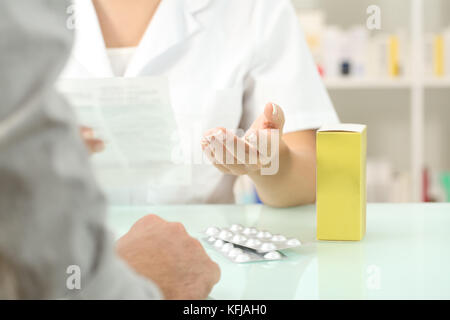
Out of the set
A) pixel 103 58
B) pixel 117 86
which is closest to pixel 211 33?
pixel 103 58

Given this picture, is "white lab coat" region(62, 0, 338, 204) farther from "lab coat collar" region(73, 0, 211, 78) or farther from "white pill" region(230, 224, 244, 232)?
"white pill" region(230, 224, 244, 232)

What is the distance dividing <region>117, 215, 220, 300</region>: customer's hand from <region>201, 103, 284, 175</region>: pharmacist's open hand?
110 mm

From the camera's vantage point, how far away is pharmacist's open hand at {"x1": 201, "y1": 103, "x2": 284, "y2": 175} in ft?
1.68

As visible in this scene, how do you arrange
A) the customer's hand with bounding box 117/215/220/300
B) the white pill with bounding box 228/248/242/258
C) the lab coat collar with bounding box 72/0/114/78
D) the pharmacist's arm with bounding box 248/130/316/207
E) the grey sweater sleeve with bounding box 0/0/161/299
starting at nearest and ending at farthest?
the grey sweater sleeve with bounding box 0/0/161/299 < the customer's hand with bounding box 117/215/220/300 < the white pill with bounding box 228/248/242/258 < the lab coat collar with bounding box 72/0/114/78 < the pharmacist's arm with bounding box 248/130/316/207

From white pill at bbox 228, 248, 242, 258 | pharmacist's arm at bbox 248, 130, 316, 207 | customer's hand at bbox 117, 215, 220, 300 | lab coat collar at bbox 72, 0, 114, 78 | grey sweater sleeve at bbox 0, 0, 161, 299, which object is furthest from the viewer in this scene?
pharmacist's arm at bbox 248, 130, 316, 207

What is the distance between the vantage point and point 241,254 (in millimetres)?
446

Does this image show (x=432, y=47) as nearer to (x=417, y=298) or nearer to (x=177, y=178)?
(x=177, y=178)

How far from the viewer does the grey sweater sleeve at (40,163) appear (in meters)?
0.23

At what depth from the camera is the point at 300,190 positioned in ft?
2.18

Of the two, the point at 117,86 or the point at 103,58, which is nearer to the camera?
the point at 117,86

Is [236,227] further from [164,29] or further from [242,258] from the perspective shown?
[164,29]

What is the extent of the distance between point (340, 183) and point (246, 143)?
0.30 feet

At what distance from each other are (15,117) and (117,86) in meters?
0.24

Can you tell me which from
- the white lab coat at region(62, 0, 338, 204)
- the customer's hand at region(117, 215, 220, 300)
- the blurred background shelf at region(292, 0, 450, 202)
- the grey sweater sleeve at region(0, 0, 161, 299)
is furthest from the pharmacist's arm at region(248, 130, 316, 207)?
the blurred background shelf at region(292, 0, 450, 202)
